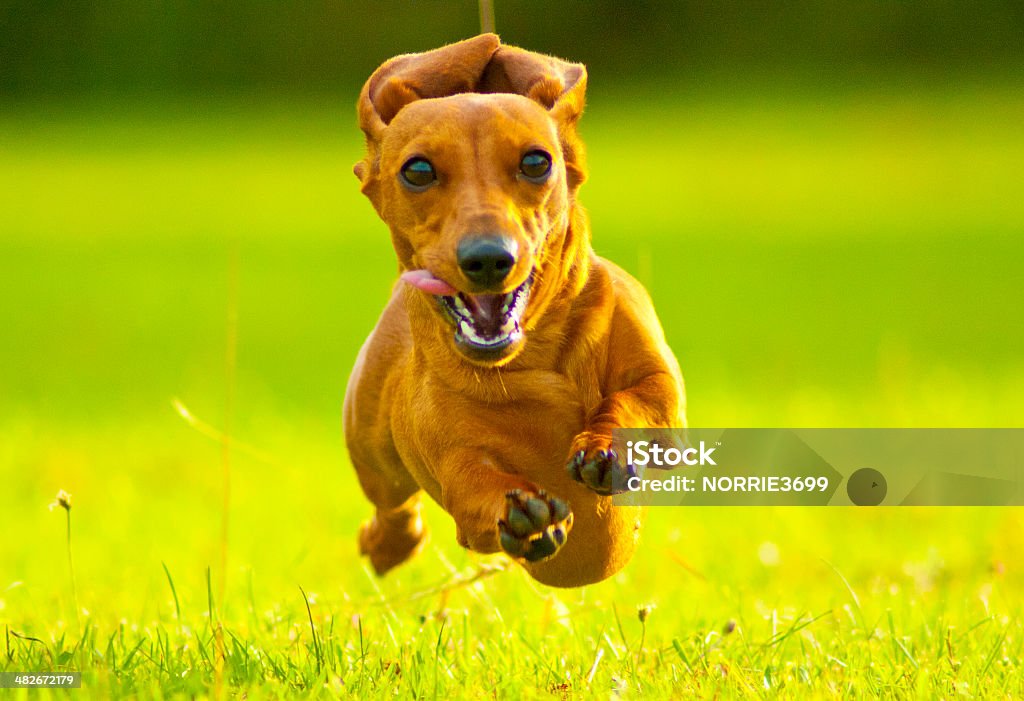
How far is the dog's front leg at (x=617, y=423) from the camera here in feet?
11.1

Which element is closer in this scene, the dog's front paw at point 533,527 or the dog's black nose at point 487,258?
the dog's black nose at point 487,258

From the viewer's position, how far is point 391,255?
26.0m

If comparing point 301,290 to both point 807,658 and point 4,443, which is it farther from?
point 807,658

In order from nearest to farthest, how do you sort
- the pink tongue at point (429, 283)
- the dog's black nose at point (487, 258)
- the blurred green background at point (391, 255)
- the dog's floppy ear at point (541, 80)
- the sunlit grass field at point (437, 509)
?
the dog's black nose at point (487, 258) < the pink tongue at point (429, 283) < the dog's floppy ear at point (541, 80) < the sunlit grass field at point (437, 509) < the blurred green background at point (391, 255)

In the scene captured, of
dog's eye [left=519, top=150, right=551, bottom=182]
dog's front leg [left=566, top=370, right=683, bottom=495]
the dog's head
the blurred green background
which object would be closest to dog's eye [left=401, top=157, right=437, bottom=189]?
the dog's head

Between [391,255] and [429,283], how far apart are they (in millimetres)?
22785

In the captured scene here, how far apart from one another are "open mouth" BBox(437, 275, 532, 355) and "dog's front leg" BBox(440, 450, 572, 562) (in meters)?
0.37

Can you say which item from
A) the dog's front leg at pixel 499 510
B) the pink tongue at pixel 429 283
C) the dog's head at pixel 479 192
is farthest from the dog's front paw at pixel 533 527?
the pink tongue at pixel 429 283

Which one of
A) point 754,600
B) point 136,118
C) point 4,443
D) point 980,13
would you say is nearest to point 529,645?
point 754,600

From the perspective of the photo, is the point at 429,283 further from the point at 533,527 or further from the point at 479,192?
the point at 533,527

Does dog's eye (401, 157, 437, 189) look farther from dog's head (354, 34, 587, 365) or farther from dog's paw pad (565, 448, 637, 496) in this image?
dog's paw pad (565, 448, 637, 496)

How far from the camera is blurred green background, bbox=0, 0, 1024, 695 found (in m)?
8.88

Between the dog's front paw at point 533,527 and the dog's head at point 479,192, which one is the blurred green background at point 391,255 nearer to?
the dog's head at point 479,192

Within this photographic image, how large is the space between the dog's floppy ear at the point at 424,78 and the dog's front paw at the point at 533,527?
0.97 meters
